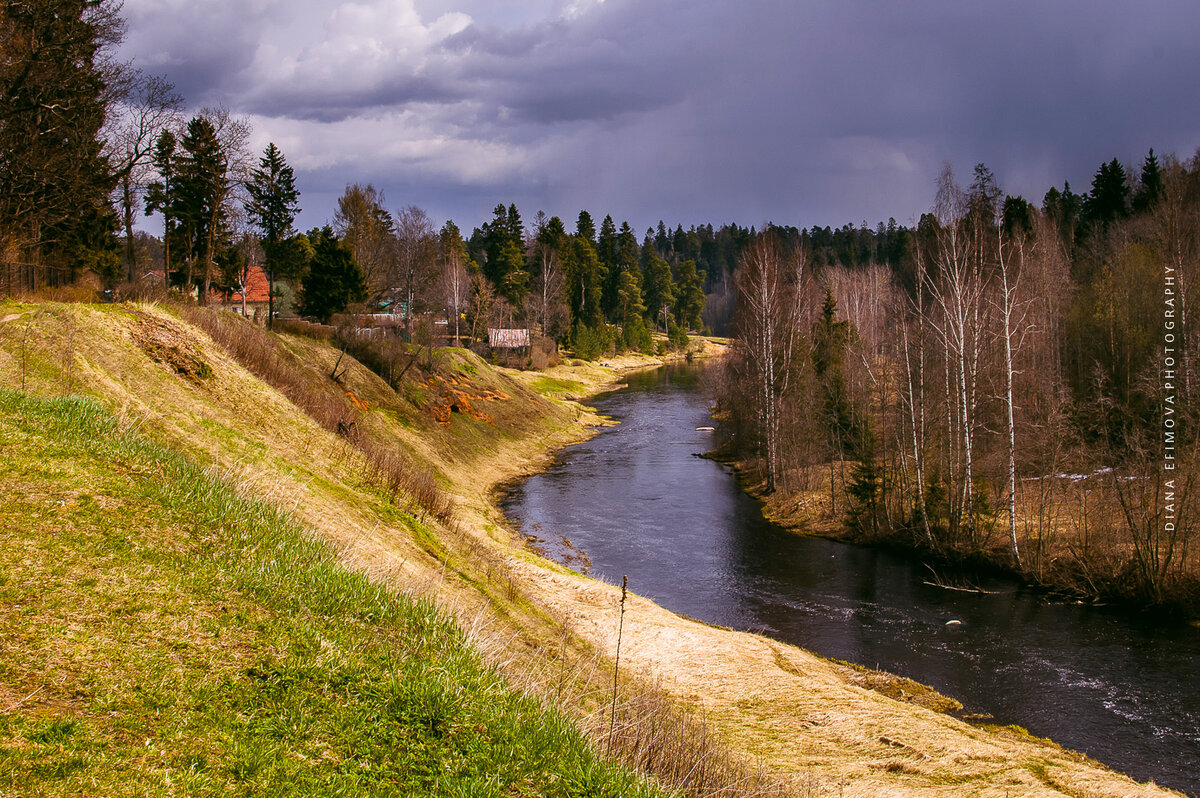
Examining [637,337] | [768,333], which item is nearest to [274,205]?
[768,333]

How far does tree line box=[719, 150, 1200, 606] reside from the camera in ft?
86.4

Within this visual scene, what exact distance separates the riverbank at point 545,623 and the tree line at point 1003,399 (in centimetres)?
1307

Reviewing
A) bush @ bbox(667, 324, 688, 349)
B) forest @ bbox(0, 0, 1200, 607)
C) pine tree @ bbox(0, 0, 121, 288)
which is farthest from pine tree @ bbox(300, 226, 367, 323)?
bush @ bbox(667, 324, 688, 349)

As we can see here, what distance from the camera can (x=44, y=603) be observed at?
6.98 m

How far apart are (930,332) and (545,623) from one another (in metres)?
29.6

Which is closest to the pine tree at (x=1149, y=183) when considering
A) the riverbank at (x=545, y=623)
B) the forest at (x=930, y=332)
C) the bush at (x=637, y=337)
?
the forest at (x=930, y=332)

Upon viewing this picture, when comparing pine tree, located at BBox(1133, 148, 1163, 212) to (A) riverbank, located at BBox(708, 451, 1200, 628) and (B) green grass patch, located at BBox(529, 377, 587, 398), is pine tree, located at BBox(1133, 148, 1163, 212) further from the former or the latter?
(B) green grass patch, located at BBox(529, 377, 587, 398)

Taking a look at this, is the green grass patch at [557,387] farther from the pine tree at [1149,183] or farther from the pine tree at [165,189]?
the pine tree at [1149,183]

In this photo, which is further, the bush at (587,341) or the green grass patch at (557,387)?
the bush at (587,341)

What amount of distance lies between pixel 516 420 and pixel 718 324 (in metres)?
125

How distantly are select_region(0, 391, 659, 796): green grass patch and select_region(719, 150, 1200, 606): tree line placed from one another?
24907 millimetres

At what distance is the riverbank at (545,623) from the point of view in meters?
10.6

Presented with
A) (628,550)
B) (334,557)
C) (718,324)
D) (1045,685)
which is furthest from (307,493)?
(718,324)

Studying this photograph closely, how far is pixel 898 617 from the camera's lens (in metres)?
24.4
